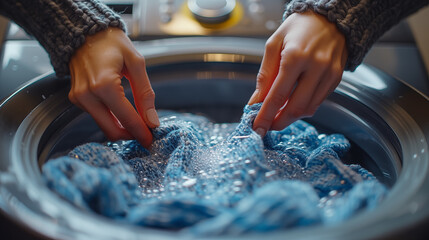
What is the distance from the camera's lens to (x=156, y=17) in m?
0.80

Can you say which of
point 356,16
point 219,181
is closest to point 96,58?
point 219,181

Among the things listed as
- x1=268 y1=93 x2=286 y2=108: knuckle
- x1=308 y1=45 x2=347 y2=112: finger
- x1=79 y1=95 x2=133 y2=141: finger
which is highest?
x1=308 y1=45 x2=347 y2=112: finger

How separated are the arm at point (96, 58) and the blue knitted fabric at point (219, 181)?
0.04 meters

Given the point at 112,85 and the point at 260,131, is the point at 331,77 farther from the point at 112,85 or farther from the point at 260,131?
the point at 112,85

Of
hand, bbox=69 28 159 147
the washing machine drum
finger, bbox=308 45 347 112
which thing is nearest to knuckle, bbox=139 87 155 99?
hand, bbox=69 28 159 147

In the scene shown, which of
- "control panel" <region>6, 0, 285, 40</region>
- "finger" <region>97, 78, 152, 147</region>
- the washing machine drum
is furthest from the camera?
"control panel" <region>6, 0, 285, 40</region>

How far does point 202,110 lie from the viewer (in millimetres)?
699

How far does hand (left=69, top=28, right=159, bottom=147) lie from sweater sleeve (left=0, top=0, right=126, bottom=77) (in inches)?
0.4

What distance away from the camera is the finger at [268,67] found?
52 centimetres

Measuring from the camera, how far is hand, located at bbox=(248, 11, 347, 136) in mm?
486

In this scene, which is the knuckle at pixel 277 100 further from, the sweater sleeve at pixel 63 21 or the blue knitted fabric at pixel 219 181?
the sweater sleeve at pixel 63 21

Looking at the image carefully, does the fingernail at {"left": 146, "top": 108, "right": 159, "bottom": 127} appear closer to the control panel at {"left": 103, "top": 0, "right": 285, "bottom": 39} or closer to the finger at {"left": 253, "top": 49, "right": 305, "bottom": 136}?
the finger at {"left": 253, "top": 49, "right": 305, "bottom": 136}

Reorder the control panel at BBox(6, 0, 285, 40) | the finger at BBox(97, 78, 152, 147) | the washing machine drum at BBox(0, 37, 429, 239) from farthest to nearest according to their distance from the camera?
the control panel at BBox(6, 0, 285, 40) < the finger at BBox(97, 78, 152, 147) < the washing machine drum at BBox(0, 37, 429, 239)

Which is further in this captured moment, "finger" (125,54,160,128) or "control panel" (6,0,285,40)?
"control panel" (6,0,285,40)
